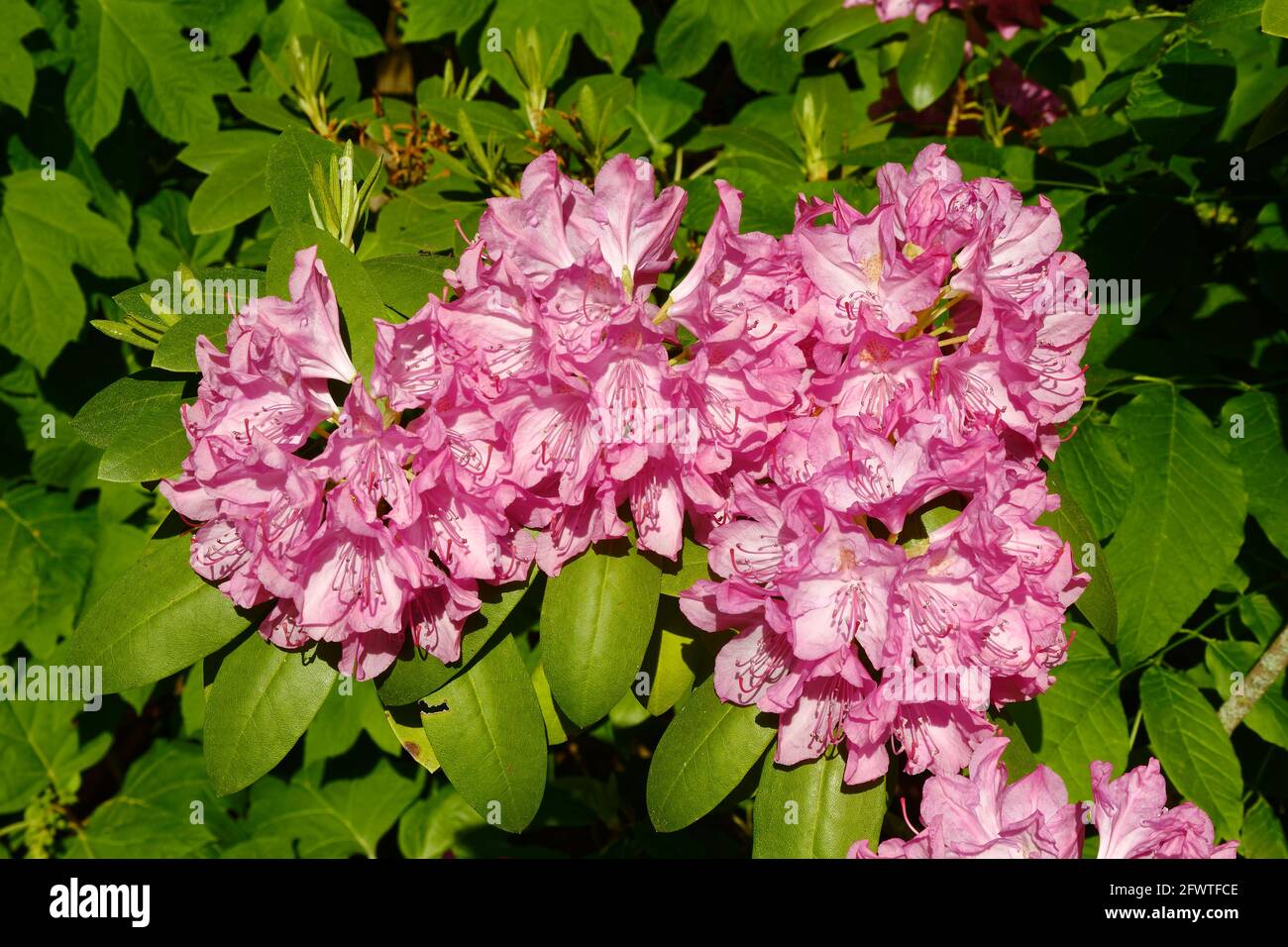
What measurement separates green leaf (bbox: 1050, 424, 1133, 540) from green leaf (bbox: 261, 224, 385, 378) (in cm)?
112

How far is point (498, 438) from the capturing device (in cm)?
133

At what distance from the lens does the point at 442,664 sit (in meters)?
1.46

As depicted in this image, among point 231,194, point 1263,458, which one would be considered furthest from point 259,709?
point 1263,458

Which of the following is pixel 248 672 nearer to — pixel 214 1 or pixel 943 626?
pixel 943 626

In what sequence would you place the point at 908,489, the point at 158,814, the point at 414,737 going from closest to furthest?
1. the point at 908,489
2. the point at 414,737
3. the point at 158,814

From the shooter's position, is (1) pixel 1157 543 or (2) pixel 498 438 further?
(1) pixel 1157 543

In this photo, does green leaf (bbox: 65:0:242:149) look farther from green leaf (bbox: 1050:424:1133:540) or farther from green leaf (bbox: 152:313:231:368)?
green leaf (bbox: 1050:424:1133:540)

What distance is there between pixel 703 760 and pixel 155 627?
2.52 feet

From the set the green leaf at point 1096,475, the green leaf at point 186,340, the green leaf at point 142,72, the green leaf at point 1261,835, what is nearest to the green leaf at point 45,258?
the green leaf at point 142,72

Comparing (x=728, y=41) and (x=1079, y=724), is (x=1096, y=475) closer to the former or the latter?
(x=1079, y=724)

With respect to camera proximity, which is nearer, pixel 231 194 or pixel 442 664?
pixel 442 664

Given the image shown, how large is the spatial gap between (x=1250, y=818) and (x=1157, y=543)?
2.81 ft

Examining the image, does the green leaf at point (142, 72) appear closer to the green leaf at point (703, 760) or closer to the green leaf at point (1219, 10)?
the green leaf at point (703, 760)
